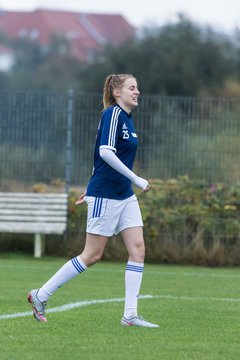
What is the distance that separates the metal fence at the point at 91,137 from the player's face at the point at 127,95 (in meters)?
8.98

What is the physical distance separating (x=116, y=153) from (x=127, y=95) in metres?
0.52

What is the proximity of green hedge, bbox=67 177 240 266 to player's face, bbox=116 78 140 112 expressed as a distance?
28.9 feet

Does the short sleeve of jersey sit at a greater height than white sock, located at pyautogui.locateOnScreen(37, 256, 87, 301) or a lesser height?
greater

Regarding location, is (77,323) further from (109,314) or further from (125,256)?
(125,256)

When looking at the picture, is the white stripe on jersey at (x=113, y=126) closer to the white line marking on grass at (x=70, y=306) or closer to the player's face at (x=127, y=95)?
the player's face at (x=127, y=95)

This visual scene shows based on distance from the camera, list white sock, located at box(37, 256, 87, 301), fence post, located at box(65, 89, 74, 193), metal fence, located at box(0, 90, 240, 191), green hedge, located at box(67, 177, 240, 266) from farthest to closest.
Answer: fence post, located at box(65, 89, 74, 193) → metal fence, located at box(0, 90, 240, 191) → green hedge, located at box(67, 177, 240, 266) → white sock, located at box(37, 256, 87, 301)

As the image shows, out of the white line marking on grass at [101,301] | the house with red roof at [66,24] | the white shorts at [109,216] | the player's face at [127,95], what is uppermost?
the house with red roof at [66,24]

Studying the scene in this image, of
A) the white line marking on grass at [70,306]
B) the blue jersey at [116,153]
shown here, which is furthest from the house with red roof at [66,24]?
the blue jersey at [116,153]

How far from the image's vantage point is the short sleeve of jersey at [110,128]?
31.4 ft

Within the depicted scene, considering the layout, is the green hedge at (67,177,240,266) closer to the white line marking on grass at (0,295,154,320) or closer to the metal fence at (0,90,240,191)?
the metal fence at (0,90,240,191)

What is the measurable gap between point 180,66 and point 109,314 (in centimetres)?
3836

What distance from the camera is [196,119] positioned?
19.1 m

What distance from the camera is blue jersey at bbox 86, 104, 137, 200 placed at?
9656 mm

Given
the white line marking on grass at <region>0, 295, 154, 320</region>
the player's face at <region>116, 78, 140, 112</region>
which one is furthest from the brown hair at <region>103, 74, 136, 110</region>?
the white line marking on grass at <region>0, 295, 154, 320</region>
